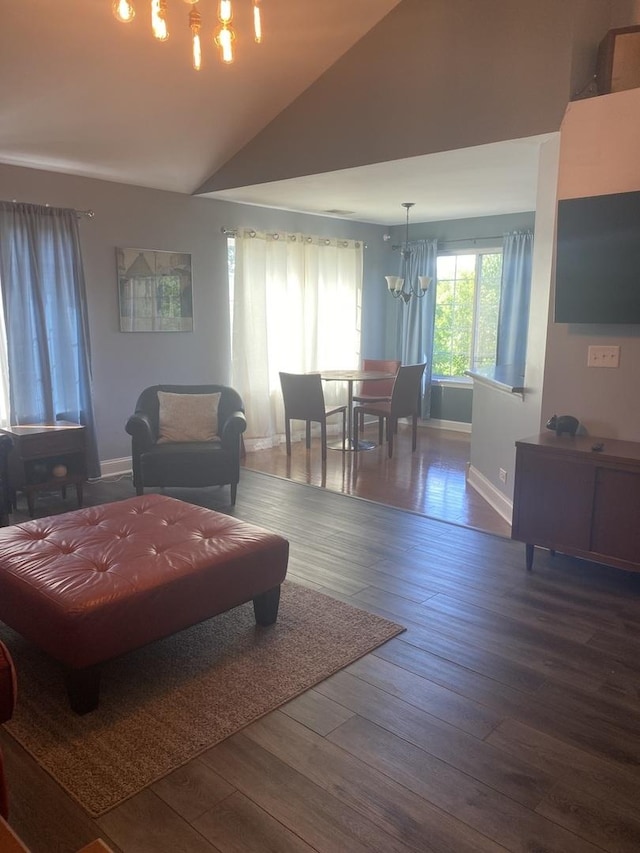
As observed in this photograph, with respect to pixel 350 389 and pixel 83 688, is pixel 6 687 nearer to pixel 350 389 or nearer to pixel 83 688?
pixel 83 688

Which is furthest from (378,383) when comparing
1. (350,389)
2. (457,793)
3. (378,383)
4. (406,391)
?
(457,793)

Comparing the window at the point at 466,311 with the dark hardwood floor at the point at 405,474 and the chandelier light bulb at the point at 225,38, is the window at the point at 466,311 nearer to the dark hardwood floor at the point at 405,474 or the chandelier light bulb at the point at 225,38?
the dark hardwood floor at the point at 405,474

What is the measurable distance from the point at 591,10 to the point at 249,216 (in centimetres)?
357

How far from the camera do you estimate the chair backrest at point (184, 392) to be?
479 cm

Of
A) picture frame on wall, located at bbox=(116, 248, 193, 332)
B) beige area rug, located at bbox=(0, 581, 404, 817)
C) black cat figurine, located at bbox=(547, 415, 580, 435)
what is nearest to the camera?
beige area rug, located at bbox=(0, 581, 404, 817)

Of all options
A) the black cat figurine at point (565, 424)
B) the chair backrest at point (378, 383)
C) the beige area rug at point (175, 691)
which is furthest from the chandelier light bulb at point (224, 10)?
the chair backrest at point (378, 383)

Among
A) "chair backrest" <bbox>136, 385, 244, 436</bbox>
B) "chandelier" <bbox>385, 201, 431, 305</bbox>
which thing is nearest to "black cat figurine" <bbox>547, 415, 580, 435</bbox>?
"chair backrest" <bbox>136, 385, 244, 436</bbox>

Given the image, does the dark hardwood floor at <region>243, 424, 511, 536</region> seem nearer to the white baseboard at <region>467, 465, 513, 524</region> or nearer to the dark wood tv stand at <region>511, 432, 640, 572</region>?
the white baseboard at <region>467, 465, 513, 524</region>

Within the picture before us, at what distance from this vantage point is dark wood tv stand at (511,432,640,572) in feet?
9.78

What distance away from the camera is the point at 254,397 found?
20.8 feet

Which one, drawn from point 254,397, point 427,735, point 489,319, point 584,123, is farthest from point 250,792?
point 489,319

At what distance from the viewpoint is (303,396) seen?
5879 mm

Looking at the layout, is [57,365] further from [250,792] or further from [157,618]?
[250,792]

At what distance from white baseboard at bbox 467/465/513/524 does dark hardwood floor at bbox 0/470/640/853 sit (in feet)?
3.39
